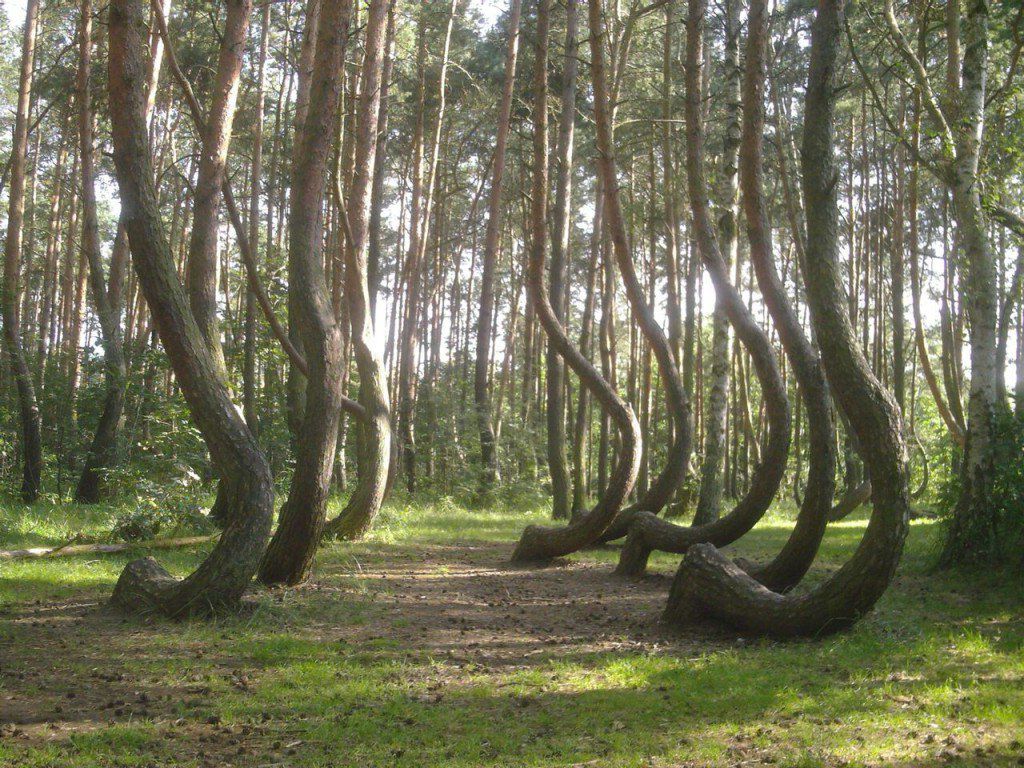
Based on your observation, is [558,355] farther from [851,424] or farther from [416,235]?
[851,424]

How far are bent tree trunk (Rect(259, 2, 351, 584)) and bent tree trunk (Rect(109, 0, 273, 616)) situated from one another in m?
0.95

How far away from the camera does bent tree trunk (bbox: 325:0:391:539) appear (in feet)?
38.5

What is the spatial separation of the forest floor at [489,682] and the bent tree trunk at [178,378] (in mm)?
295

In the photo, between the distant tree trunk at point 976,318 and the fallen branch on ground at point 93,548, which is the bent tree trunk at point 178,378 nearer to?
the fallen branch on ground at point 93,548

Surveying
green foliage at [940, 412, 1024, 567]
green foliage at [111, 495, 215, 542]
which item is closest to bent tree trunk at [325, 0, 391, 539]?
green foliage at [111, 495, 215, 542]

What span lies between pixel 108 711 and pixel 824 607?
4763mm

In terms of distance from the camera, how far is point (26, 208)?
2827 centimetres

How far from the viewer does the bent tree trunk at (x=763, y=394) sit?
28.7 feet

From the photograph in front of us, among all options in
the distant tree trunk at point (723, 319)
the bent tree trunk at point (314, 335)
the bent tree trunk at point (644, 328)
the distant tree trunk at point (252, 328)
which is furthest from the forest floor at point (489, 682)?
the distant tree trunk at point (252, 328)

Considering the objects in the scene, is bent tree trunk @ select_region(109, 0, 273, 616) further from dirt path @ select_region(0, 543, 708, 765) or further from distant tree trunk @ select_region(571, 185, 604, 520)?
distant tree trunk @ select_region(571, 185, 604, 520)

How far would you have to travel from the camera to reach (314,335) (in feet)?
27.3

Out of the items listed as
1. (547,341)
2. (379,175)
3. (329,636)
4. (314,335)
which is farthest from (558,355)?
(329,636)

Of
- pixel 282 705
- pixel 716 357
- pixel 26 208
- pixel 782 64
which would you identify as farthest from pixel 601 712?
pixel 26 208

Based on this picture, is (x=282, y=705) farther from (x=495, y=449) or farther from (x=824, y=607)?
(x=495, y=449)
